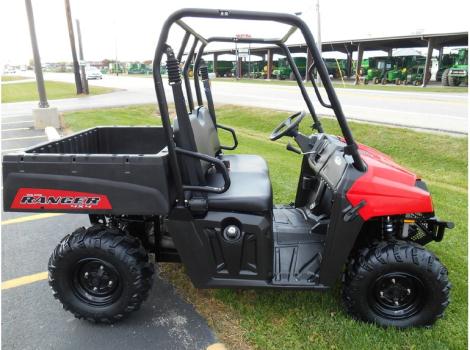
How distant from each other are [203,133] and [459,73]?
2283 centimetres

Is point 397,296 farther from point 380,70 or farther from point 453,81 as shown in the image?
point 380,70

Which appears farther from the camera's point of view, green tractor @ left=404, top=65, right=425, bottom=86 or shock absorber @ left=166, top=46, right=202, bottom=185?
green tractor @ left=404, top=65, right=425, bottom=86

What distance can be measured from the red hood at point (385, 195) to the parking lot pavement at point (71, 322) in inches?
48.1

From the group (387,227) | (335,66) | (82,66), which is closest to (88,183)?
(387,227)

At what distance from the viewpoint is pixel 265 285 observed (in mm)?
2559

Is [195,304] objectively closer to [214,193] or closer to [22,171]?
[214,193]

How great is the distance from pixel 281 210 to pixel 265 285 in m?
1.08

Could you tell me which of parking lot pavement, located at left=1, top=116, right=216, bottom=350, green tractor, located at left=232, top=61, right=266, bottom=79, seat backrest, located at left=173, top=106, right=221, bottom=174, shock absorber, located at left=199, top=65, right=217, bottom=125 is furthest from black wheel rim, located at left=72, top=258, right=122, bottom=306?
green tractor, located at left=232, top=61, right=266, bottom=79

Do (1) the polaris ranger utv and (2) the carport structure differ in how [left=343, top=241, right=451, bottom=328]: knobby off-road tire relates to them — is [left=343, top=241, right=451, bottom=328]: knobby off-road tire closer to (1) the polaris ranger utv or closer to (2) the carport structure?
(1) the polaris ranger utv

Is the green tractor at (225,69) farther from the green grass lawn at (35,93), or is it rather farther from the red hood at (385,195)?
the red hood at (385,195)

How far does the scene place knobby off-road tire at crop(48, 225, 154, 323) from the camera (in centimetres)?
254

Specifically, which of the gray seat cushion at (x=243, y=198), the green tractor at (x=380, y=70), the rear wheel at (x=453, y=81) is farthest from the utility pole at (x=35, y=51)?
the green tractor at (x=380, y=70)

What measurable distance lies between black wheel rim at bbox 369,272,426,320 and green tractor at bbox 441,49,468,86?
74.8 feet

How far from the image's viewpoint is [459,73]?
21.8 meters
